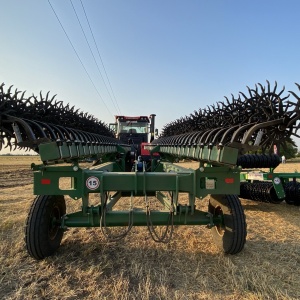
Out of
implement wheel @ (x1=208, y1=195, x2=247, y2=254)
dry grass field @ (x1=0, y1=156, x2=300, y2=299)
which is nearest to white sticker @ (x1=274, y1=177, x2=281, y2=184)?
dry grass field @ (x1=0, y1=156, x2=300, y2=299)

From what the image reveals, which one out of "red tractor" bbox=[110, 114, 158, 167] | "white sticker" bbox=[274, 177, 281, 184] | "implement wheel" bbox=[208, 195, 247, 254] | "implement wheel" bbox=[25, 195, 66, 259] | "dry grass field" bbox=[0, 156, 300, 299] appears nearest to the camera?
"dry grass field" bbox=[0, 156, 300, 299]

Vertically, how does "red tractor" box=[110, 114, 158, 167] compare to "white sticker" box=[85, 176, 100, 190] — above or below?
above

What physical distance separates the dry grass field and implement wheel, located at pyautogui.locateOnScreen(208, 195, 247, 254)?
14 cm

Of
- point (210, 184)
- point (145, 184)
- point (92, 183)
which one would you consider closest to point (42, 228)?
point (92, 183)

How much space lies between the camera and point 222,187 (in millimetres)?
3623

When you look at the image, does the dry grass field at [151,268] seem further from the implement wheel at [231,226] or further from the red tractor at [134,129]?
the red tractor at [134,129]

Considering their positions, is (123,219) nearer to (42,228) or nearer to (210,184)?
(42,228)

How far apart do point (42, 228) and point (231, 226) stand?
2.28 m

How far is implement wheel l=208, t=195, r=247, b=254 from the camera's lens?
12.9 feet

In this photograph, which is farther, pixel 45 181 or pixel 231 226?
pixel 231 226

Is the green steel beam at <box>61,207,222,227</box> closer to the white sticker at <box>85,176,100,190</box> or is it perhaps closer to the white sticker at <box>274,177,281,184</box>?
the white sticker at <box>85,176,100,190</box>

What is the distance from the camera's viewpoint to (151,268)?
3.63 meters

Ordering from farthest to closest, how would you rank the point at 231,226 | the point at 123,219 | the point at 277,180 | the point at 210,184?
the point at 277,180
the point at 231,226
the point at 123,219
the point at 210,184

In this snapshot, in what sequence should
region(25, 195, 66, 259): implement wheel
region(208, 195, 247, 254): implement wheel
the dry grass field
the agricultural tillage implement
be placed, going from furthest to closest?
region(208, 195, 247, 254): implement wheel < region(25, 195, 66, 259): implement wheel < the agricultural tillage implement < the dry grass field
